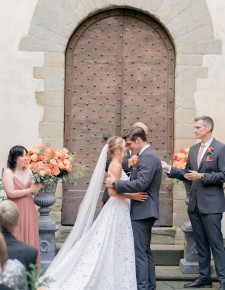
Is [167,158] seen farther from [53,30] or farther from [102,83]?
[53,30]

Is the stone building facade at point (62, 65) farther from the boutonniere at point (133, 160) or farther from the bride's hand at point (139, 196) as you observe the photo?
the bride's hand at point (139, 196)

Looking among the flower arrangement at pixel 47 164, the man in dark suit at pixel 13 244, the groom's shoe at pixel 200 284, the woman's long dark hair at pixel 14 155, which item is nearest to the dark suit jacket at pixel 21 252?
the man in dark suit at pixel 13 244

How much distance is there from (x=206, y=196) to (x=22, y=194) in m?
2.05

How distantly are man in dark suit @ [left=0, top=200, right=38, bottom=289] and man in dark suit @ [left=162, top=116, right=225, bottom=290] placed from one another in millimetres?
3215

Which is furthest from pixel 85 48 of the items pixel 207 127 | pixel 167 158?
pixel 207 127

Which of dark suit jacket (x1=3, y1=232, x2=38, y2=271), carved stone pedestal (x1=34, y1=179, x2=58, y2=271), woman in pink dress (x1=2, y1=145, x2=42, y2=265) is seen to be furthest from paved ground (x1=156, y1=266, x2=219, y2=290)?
dark suit jacket (x1=3, y1=232, x2=38, y2=271)

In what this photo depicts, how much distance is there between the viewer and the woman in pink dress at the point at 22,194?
782cm

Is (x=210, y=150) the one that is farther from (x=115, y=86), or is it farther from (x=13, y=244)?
(x=13, y=244)

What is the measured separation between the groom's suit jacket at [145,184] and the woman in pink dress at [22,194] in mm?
1104

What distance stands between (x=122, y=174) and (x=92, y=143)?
7.00 ft

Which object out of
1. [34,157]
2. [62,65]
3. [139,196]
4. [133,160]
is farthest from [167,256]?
[62,65]

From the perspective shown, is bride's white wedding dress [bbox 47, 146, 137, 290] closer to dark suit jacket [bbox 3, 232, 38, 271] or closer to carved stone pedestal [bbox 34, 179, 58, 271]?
carved stone pedestal [bbox 34, 179, 58, 271]

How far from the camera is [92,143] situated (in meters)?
9.86

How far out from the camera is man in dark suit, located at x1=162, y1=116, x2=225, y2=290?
308 inches
